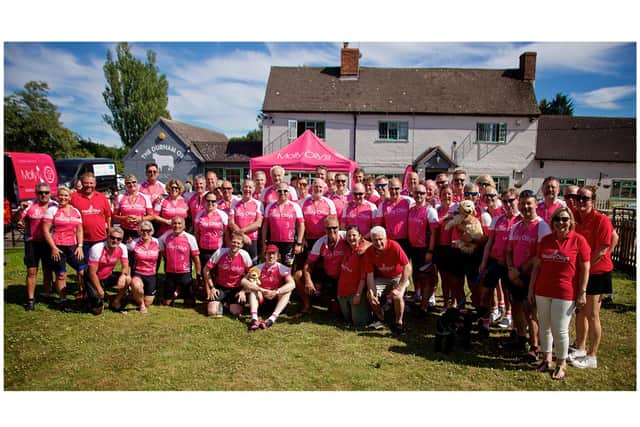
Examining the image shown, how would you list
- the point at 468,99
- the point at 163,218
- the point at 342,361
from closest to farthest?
the point at 342,361 → the point at 163,218 → the point at 468,99

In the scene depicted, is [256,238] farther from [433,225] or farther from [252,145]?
[252,145]

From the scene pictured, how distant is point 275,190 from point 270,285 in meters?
1.78

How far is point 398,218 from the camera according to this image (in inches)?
223

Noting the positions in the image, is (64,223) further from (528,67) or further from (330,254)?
(528,67)

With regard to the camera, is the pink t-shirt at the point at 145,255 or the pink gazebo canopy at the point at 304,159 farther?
the pink gazebo canopy at the point at 304,159

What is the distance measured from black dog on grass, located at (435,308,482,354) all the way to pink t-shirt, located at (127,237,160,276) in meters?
4.24

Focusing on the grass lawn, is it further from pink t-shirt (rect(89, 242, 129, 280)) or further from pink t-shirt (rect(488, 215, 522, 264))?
pink t-shirt (rect(488, 215, 522, 264))

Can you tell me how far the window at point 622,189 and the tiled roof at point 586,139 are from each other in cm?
141

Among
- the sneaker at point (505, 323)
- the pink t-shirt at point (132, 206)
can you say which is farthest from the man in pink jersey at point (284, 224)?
the sneaker at point (505, 323)

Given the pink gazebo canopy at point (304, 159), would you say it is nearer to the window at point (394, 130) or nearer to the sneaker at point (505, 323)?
the sneaker at point (505, 323)

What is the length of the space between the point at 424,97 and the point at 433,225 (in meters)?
19.0

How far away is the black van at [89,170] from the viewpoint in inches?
631

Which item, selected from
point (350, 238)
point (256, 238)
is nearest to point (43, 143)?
point (256, 238)

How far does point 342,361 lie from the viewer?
417cm
